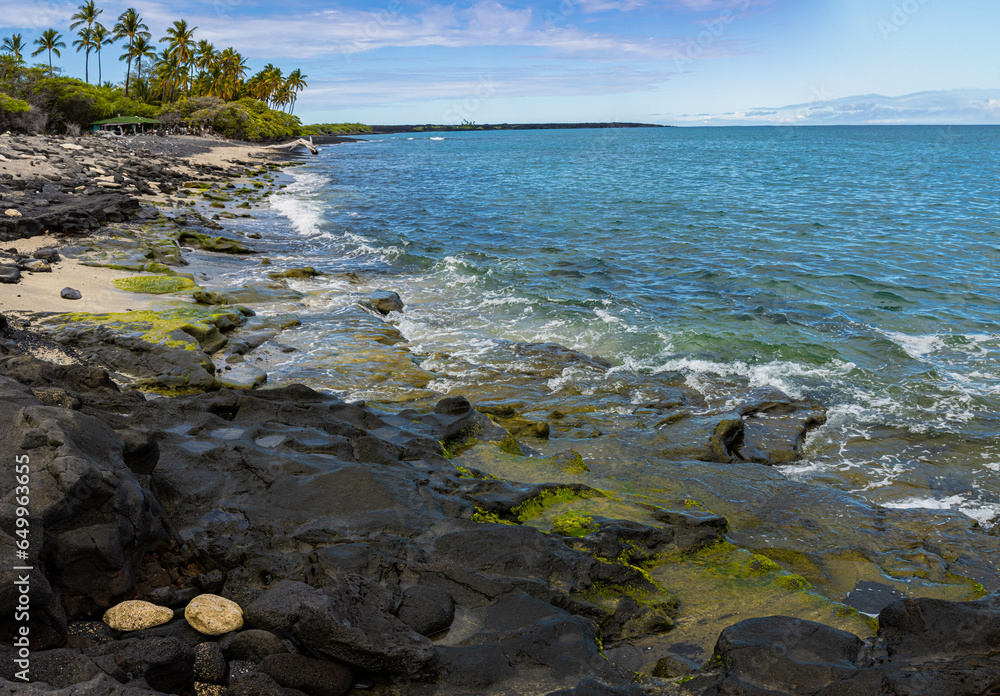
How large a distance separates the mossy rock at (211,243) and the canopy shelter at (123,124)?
67158mm

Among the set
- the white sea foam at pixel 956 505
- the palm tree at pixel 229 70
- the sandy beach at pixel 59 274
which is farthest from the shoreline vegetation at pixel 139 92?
the white sea foam at pixel 956 505

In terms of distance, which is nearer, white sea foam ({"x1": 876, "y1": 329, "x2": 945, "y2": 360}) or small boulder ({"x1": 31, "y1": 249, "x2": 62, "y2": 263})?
white sea foam ({"x1": 876, "y1": 329, "x2": 945, "y2": 360})

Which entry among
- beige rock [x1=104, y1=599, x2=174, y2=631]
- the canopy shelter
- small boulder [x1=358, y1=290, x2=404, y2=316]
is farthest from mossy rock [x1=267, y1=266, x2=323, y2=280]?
the canopy shelter

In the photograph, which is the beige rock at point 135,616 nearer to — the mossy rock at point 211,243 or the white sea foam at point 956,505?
the white sea foam at point 956,505

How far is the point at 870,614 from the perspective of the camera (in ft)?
19.6

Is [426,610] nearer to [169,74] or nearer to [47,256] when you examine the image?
[47,256]

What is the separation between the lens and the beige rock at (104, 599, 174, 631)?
13.9ft

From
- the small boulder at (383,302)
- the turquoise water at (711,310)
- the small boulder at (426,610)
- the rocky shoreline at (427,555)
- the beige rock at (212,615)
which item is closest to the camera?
the rocky shoreline at (427,555)

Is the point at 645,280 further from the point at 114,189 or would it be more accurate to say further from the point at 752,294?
the point at 114,189

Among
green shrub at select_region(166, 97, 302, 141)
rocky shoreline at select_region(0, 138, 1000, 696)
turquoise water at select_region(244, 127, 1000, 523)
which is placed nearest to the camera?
rocky shoreline at select_region(0, 138, 1000, 696)

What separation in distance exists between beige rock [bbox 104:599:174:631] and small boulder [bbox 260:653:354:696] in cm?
86

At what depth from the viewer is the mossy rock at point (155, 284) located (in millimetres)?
14594

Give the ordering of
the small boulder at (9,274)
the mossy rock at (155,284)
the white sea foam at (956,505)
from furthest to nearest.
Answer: the mossy rock at (155,284) < the small boulder at (9,274) < the white sea foam at (956,505)

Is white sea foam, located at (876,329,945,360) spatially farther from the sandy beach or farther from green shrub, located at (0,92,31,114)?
green shrub, located at (0,92,31,114)
